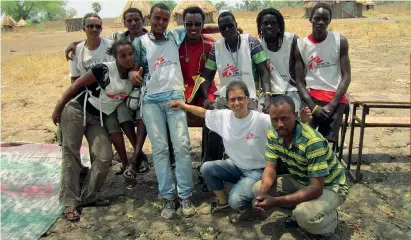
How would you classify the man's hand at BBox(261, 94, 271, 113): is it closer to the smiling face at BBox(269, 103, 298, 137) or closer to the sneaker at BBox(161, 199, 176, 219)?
the smiling face at BBox(269, 103, 298, 137)

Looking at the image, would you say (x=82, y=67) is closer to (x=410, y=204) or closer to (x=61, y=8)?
(x=410, y=204)

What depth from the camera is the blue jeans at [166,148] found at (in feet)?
11.7

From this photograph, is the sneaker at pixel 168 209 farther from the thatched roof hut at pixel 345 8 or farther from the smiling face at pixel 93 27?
the thatched roof hut at pixel 345 8

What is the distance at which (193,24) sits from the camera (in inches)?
147

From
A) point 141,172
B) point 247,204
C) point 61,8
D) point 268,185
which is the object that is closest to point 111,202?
point 141,172

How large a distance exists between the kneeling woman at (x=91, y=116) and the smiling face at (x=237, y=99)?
1.10 m

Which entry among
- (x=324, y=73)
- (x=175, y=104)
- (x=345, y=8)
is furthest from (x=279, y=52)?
(x=345, y=8)

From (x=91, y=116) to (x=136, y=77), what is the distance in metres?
0.60

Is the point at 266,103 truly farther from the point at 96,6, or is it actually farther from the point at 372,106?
the point at 96,6

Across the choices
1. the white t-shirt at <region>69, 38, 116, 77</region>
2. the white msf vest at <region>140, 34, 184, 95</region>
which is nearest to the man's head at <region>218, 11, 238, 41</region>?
the white msf vest at <region>140, 34, 184, 95</region>

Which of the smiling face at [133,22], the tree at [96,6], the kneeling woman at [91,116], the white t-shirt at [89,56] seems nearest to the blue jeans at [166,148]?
the kneeling woman at [91,116]

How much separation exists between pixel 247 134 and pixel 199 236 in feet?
3.18

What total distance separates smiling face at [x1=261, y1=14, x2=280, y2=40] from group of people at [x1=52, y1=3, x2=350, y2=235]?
1 centimetres

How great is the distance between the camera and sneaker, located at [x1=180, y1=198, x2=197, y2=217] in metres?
3.48
